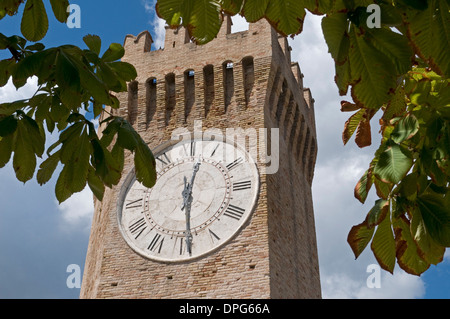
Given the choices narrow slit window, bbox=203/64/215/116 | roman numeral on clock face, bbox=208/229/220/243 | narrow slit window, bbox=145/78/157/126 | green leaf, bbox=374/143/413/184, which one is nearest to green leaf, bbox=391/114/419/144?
green leaf, bbox=374/143/413/184

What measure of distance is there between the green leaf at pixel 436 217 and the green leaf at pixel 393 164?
0.16 meters

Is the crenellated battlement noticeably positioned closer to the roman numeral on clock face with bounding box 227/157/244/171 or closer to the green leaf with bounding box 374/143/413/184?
the roman numeral on clock face with bounding box 227/157/244/171

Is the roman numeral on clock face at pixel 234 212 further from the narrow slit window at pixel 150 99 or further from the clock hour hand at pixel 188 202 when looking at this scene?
the narrow slit window at pixel 150 99

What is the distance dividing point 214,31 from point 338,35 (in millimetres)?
532

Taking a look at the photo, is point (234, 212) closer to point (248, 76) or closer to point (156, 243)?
point (156, 243)

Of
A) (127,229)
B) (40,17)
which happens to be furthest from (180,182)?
(40,17)

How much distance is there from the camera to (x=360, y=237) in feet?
10.2

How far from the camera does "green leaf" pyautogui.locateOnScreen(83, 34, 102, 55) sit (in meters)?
3.48

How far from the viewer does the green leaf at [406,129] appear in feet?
10.3

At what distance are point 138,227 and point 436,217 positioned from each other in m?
10.5

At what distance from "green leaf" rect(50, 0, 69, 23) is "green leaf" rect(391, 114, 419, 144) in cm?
187

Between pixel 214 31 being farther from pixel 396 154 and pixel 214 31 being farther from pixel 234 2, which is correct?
pixel 396 154

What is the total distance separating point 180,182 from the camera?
1323cm

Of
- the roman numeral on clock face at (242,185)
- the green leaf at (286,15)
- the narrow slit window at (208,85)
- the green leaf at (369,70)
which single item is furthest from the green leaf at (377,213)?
the narrow slit window at (208,85)
